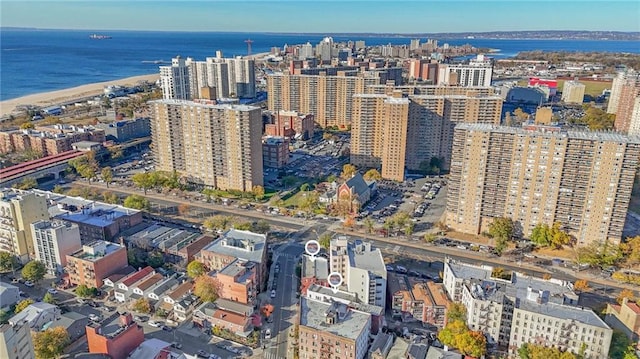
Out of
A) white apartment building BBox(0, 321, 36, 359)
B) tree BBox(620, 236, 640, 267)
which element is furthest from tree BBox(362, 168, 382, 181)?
white apartment building BBox(0, 321, 36, 359)

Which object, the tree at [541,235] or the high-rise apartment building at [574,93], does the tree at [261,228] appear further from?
the high-rise apartment building at [574,93]

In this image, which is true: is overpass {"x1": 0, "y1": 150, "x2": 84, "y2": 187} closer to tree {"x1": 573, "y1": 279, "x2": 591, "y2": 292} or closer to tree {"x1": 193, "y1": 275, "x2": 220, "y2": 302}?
tree {"x1": 193, "y1": 275, "x2": 220, "y2": 302}

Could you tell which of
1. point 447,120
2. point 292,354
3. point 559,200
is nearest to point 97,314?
point 292,354

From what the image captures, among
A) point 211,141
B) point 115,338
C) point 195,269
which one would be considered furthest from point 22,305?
point 211,141

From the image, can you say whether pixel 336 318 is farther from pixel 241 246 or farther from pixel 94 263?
pixel 94 263

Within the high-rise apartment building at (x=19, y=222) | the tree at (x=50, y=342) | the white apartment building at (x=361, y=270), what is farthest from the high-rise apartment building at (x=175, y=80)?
the tree at (x=50, y=342)

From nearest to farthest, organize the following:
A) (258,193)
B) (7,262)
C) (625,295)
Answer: (625,295), (7,262), (258,193)
